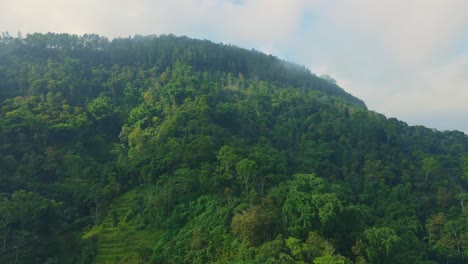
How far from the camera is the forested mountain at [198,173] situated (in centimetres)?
2588

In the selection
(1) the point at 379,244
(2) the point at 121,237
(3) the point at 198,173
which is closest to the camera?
(1) the point at 379,244

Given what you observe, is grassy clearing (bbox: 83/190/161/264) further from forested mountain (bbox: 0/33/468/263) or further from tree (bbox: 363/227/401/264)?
tree (bbox: 363/227/401/264)

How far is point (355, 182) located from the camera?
1848 inches

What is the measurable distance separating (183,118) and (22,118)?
1694cm

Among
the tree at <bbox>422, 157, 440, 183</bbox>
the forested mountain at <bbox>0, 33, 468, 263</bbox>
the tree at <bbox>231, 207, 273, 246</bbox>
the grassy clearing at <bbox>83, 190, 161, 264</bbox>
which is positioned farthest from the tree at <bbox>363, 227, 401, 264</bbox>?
the tree at <bbox>422, 157, 440, 183</bbox>

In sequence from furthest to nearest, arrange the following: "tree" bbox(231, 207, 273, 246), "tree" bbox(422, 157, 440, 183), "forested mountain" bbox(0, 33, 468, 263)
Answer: "tree" bbox(422, 157, 440, 183) → "forested mountain" bbox(0, 33, 468, 263) → "tree" bbox(231, 207, 273, 246)

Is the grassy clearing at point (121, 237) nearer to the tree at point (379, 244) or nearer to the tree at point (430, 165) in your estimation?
the tree at point (379, 244)

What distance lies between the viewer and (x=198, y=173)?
113ft

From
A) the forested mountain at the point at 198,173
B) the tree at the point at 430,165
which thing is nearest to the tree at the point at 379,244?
the forested mountain at the point at 198,173

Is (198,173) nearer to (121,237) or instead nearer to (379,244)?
(121,237)

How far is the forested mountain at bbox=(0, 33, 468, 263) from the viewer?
84.9 ft

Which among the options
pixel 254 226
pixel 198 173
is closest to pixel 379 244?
pixel 254 226

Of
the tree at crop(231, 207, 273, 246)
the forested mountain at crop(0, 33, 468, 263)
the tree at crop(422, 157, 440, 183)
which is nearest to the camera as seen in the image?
the tree at crop(231, 207, 273, 246)

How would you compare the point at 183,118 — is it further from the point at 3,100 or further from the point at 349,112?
the point at 349,112
